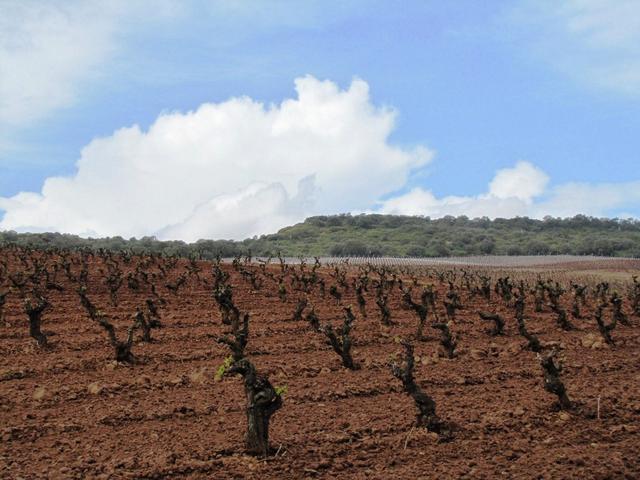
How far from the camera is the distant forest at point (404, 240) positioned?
7644 centimetres

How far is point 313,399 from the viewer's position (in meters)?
11.2

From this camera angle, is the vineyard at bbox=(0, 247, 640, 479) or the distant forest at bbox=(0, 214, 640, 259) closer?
the vineyard at bbox=(0, 247, 640, 479)

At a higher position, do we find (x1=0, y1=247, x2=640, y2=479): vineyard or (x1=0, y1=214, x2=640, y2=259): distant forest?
(x1=0, y1=214, x2=640, y2=259): distant forest

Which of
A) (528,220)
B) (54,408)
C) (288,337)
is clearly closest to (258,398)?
(54,408)

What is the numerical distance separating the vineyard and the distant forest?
1856 inches

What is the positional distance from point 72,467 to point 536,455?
6.42 m

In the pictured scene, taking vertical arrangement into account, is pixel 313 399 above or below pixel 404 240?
below

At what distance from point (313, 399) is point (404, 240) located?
120470 millimetres

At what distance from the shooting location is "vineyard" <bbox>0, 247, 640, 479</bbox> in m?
8.30

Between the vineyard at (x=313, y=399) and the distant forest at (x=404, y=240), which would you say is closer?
the vineyard at (x=313, y=399)

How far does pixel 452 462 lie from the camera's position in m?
8.30

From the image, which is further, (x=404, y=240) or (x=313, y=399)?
(x=404, y=240)

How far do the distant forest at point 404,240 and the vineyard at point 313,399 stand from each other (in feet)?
155

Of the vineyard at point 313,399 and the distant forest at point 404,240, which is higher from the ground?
the distant forest at point 404,240
